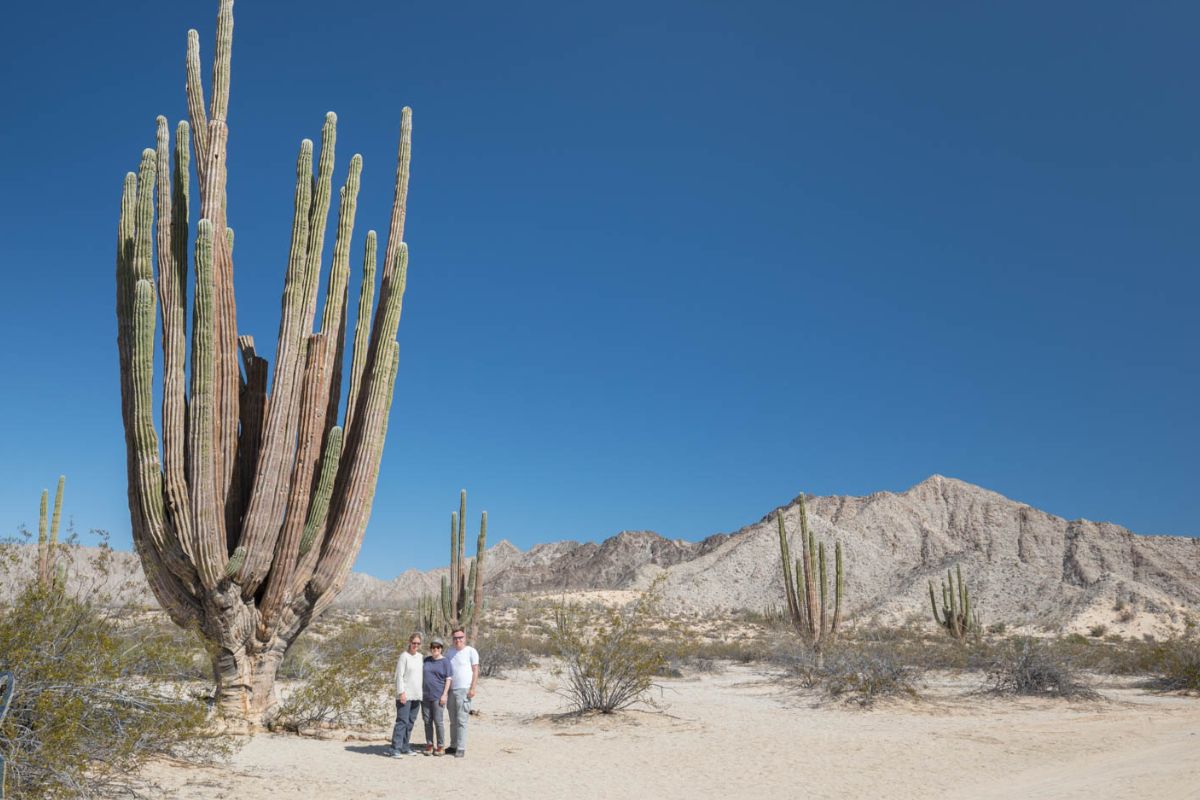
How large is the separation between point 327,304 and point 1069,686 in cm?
1279

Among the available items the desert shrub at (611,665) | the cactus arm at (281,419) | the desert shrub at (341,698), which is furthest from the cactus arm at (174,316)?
the desert shrub at (611,665)

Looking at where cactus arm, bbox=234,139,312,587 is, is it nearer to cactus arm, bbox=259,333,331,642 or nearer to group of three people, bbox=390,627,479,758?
cactus arm, bbox=259,333,331,642

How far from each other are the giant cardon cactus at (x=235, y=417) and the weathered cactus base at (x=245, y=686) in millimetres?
19

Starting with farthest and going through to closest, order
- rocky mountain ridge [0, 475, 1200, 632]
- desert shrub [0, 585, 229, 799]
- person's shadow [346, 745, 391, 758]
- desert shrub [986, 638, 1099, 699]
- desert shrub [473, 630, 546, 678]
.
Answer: rocky mountain ridge [0, 475, 1200, 632] → desert shrub [473, 630, 546, 678] → desert shrub [986, 638, 1099, 699] → person's shadow [346, 745, 391, 758] → desert shrub [0, 585, 229, 799]

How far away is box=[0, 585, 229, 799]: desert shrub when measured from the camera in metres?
5.16

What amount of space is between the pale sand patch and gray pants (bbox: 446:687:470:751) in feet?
0.63

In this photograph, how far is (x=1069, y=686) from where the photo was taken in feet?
44.8

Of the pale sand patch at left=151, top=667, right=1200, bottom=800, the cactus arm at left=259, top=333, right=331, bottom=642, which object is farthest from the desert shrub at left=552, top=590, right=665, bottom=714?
the cactus arm at left=259, top=333, right=331, bottom=642

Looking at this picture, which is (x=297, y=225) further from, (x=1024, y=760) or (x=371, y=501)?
(x=1024, y=760)

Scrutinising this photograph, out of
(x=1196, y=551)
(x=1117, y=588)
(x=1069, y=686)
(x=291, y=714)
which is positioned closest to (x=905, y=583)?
A: (x=1117, y=588)

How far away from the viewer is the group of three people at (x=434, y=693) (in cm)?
845

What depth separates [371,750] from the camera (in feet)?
28.6

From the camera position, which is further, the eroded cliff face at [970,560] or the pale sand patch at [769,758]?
the eroded cliff face at [970,560]

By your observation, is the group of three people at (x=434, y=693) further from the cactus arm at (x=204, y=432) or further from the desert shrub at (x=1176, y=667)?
the desert shrub at (x=1176, y=667)
